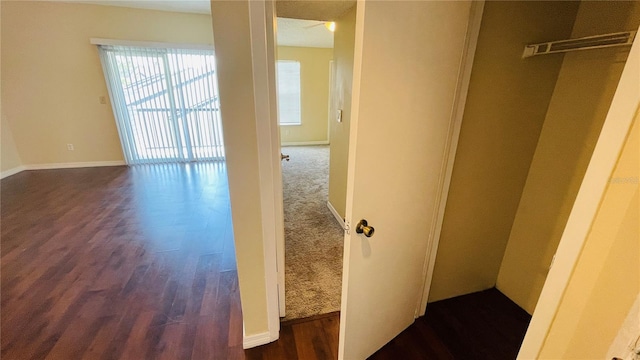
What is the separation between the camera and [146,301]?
6.09 ft

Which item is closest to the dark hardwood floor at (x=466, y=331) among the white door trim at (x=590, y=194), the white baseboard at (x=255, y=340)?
the white baseboard at (x=255, y=340)

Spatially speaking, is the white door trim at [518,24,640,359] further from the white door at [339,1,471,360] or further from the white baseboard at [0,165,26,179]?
the white baseboard at [0,165,26,179]

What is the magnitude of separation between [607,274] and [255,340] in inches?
63.1

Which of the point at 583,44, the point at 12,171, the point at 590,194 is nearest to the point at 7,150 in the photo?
the point at 12,171

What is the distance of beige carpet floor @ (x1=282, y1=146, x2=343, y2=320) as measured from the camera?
6.15 feet

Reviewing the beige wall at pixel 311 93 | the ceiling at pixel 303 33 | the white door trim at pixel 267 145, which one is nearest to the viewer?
the white door trim at pixel 267 145

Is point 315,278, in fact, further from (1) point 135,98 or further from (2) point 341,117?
(1) point 135,98

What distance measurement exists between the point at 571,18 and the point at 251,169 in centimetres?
194

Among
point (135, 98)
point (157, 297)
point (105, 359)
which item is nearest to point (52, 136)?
point (135, 98)

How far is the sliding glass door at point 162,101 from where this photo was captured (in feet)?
→ 14.6

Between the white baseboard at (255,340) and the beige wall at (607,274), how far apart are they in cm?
138

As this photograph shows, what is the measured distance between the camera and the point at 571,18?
4.62 feet

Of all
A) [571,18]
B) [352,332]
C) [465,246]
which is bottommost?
[352,332]

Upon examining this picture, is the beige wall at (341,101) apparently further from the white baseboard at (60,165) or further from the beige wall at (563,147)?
the white baseboard at (60,165)
